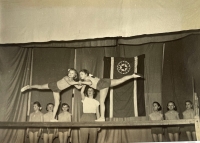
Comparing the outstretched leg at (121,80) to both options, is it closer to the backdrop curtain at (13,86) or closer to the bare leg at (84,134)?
the bare leg at (84,134)

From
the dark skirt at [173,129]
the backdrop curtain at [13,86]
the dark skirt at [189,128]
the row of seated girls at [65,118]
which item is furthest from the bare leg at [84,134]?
the dark skirt at [189,128]

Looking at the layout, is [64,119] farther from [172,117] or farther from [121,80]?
[172,117]

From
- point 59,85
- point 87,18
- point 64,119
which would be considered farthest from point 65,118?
point 87,18

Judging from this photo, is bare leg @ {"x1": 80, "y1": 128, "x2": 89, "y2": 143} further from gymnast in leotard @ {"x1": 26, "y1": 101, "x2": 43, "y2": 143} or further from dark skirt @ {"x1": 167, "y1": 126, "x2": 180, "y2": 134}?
dark skirt @ {"x1": 167, "y1": 126, "x2": 180, "y2": 134}

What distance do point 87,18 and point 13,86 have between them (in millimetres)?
783

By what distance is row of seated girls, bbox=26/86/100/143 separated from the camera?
80.8 inches

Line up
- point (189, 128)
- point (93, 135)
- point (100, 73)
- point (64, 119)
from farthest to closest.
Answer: point (100, 73) < point (64, 119) < point (93, 135) < point (189, 128)

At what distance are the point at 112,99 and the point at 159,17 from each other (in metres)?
0.71

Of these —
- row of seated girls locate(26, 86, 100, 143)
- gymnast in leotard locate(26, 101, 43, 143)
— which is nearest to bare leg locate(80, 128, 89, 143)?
row of seated girls locate(26, 86, 100, 143)

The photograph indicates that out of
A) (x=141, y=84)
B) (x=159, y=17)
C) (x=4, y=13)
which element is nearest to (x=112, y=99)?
(x=141, y=84)

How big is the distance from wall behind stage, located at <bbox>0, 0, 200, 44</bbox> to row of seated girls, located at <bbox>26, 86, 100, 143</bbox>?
0.48m

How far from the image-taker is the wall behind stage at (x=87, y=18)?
6.89 feet

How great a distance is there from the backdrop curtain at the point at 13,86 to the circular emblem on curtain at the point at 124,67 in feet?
2.41

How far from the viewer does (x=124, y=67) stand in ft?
7.34
